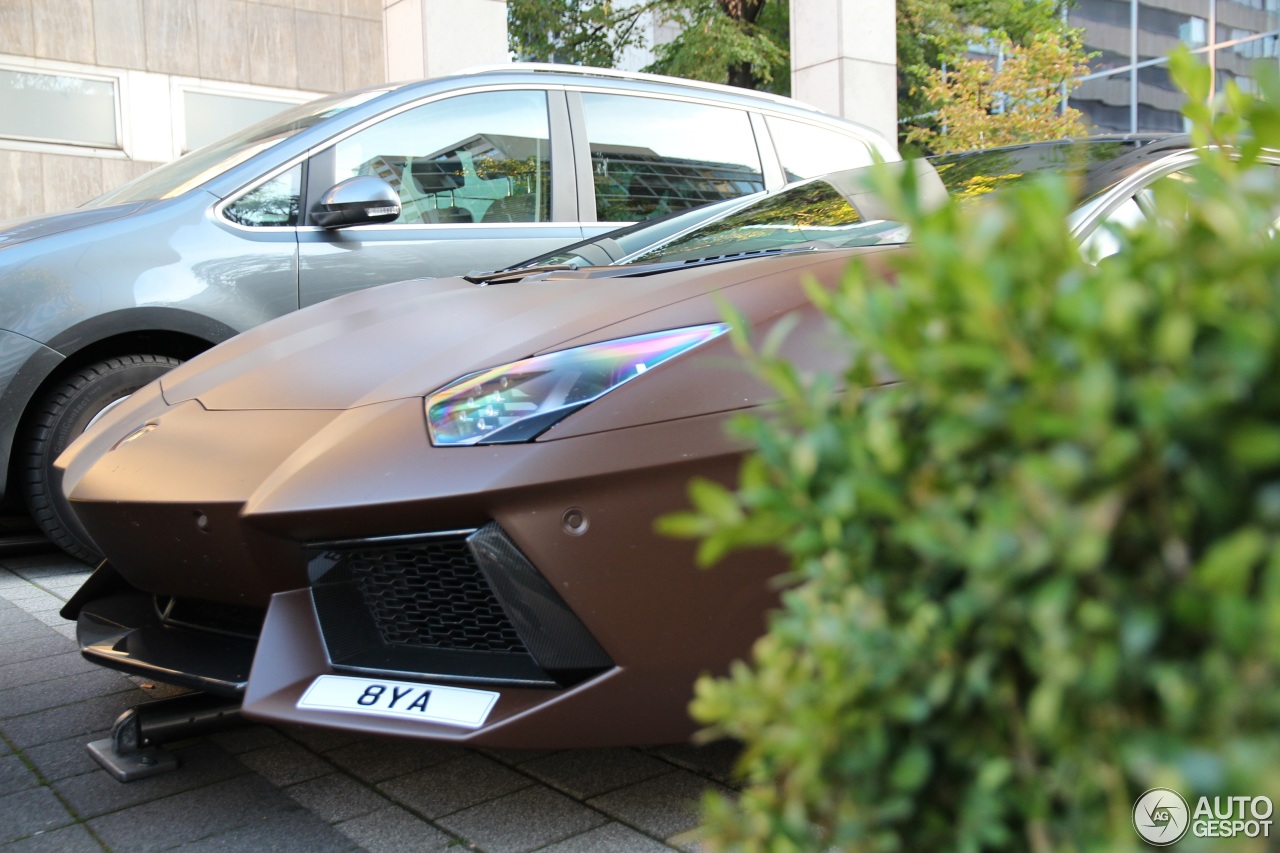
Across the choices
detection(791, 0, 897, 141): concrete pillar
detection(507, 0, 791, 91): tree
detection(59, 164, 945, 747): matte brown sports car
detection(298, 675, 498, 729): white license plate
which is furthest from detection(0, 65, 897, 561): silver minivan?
detection(507, 0, 791, 91): tree

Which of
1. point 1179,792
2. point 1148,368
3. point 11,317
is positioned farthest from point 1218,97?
point 11,317

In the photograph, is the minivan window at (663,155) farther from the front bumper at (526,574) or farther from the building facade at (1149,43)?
the building facade at (1149,43)

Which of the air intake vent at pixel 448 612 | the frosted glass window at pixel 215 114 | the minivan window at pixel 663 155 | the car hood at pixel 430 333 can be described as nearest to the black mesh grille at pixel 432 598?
the air intake vent at pixel 448 612

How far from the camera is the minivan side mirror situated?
13.5 feet

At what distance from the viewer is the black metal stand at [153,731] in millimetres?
2504

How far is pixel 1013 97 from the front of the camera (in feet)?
49.3

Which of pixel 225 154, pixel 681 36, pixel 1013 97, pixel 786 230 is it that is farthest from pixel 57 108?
pixel 1013 97

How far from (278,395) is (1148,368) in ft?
6.73

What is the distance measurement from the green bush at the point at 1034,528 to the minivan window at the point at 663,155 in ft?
13.7

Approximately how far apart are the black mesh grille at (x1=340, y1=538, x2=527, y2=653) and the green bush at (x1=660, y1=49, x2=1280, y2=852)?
1132mm

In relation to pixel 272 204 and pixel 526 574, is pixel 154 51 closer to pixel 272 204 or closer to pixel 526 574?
pixel 272 204

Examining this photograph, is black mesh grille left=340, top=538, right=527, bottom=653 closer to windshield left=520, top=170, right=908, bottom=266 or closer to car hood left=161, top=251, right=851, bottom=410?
car hood left=161, top=251, right=851, bottom=410

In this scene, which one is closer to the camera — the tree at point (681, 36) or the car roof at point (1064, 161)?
the car roof at point (1064, 161)

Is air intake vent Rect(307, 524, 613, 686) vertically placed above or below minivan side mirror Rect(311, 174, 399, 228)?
below
